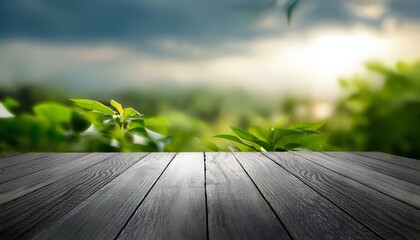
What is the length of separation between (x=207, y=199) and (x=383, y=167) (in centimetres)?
86

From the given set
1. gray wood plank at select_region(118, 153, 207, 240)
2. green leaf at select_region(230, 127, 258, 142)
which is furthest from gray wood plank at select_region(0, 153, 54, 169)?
green leaf at select_region(230, 127, 258, 142)

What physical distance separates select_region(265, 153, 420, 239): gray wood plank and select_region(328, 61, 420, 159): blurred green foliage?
129cm

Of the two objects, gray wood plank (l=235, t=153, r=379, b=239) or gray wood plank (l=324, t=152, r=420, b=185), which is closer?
gray wood plank (l=235, t=153, r=379, b=239)

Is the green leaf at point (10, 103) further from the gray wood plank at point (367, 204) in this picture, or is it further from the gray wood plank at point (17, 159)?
the gray wood plank at point (367, 204)

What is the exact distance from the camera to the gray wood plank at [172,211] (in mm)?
653

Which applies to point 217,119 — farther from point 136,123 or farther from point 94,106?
point 94,106

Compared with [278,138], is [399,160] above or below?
below

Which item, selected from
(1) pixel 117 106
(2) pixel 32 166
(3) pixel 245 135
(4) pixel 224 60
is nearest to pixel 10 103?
(1) pixel 117 106

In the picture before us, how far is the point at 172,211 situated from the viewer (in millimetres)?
787

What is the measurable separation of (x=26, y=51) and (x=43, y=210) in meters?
1.95

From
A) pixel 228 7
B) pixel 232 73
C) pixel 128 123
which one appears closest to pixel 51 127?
pixel 128 123

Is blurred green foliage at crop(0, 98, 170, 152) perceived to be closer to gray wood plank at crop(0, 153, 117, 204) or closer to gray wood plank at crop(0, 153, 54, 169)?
gray wood plank at crop(0, 153, 54, 169)

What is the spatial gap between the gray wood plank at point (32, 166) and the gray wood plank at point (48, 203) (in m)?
0.17

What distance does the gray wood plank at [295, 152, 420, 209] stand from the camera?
3.17ft
